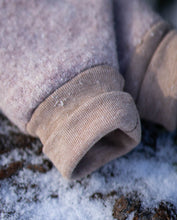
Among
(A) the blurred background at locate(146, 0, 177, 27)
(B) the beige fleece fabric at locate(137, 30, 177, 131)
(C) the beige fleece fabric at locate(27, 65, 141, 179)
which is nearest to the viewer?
(C) the beige fleece fabric at locate(27, 65, 141, 179)

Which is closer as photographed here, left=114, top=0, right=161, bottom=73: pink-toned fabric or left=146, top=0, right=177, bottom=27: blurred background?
left=114, top=0, right=161, bottom=73: pink-toned fabric

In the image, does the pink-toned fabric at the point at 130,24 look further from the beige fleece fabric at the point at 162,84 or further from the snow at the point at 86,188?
the snow at the point at 86,188

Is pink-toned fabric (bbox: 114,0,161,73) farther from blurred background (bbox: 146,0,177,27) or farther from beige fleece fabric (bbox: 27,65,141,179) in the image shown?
blurred background (bbox: 146,0,177,27)

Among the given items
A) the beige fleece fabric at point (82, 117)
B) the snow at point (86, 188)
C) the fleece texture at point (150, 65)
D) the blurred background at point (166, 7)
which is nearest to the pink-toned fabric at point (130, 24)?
the fleece texture at point (150, 65)

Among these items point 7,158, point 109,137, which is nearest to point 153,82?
point 109,137

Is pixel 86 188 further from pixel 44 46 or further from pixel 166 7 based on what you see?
pixel 166 7

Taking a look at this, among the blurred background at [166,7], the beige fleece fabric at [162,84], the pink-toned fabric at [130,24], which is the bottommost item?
the blurred background at [166,7]

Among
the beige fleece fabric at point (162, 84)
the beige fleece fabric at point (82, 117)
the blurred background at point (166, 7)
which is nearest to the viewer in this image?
the beige fleece fabric at point (82, 117)

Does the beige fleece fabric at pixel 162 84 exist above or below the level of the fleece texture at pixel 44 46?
below

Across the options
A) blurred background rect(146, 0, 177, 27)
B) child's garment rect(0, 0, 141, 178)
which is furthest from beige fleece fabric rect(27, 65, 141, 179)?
blurred background rect(146, 0, 177, 27)
